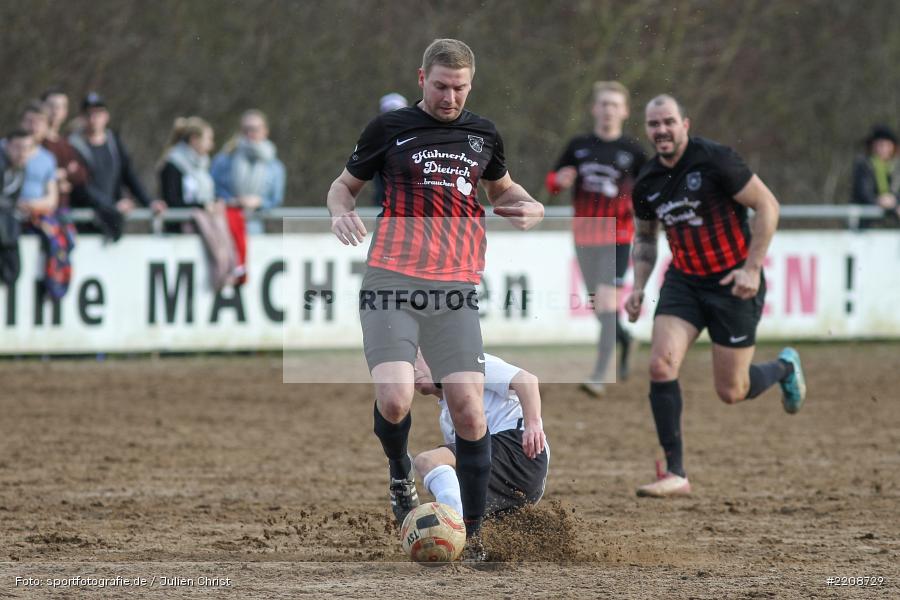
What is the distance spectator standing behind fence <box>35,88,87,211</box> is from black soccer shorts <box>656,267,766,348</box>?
7.12 metres

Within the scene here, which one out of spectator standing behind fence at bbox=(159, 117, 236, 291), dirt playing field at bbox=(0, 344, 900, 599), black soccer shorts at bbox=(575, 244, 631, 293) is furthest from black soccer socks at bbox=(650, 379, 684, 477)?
spectator standing behind fence at bbox=(159, 117, 236, 291)

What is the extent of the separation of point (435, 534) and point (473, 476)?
1.28ft

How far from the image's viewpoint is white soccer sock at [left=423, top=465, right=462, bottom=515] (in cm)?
583

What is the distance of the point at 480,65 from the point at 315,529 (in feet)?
47.8

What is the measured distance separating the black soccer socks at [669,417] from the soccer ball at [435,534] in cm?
257

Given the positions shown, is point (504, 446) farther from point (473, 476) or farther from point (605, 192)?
point (605, 192)

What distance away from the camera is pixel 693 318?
316 inches

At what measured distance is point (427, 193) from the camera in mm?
5859

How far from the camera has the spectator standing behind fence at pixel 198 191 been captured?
13625 mm

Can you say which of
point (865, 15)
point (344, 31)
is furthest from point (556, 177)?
point (865, 15)

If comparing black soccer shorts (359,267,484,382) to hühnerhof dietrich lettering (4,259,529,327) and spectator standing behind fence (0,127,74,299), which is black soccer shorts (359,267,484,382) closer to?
hühnerhof dietrich lettering (4,259,529,327)

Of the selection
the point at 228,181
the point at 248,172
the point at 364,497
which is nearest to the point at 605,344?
the point at 248,172

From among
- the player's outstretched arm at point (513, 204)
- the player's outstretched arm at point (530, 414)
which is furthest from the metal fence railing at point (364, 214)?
the player's outstretched arm at point (530, 414)

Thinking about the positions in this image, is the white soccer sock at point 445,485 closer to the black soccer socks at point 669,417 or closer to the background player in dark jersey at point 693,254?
the background player in dark jersey at point 693,254
